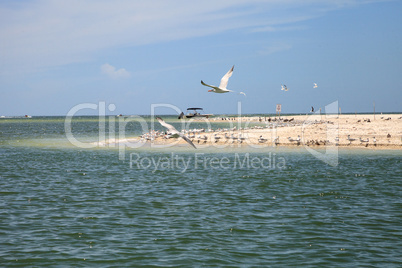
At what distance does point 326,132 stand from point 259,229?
119 feet

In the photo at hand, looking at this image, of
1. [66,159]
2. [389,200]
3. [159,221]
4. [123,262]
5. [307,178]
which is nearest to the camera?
[123,262]

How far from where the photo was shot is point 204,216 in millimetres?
15109

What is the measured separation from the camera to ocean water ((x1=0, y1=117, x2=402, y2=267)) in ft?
36.7

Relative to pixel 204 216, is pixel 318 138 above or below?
above

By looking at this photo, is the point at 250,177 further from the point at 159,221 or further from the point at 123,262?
the point at 123,262

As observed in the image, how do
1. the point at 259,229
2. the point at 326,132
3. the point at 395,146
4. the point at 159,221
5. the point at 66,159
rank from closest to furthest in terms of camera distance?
1. the point at 259,229
2. the point at 159,221
3. the point at 66,159
4. the point at 395,146
5. the point at 326,132

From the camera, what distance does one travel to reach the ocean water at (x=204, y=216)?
11.2 metres

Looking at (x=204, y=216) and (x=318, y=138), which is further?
(x=318, y=138)

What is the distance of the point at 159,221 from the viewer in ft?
47.5

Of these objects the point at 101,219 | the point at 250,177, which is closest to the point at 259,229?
the point at 101,219

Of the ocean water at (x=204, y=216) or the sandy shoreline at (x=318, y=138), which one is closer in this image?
the ocean water at (x=204, y=216)

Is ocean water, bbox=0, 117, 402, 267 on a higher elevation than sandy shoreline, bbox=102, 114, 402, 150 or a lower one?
lower

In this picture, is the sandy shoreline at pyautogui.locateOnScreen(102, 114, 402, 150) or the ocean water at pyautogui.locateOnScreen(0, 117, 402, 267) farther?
the sandy shoreline at pyautogui.locateOnScreen(102, 114, 402, 150)

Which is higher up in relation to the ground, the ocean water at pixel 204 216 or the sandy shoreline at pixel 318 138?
the sandy shoreline at pixel 318 138
